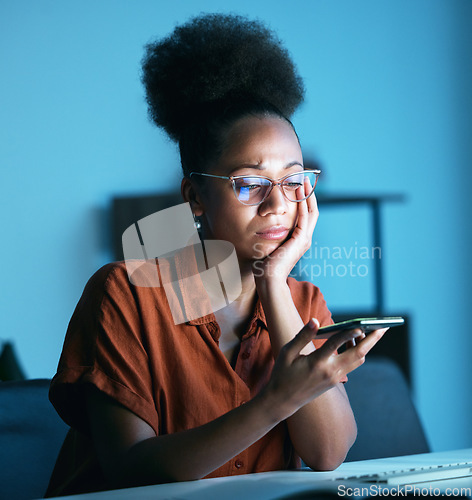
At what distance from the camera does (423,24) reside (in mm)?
3020

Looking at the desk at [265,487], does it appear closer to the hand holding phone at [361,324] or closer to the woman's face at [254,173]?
the hand holding phone at [361,324]

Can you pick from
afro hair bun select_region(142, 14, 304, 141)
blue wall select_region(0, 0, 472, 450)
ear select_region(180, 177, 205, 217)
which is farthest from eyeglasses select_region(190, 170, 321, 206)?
blue wall select_region(0, 0, 472, 450)

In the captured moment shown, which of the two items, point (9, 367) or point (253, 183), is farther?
point (9, 367)

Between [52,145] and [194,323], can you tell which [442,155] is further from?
[194,323]

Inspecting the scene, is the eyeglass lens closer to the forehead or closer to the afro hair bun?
the forehead

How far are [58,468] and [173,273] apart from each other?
0.42m

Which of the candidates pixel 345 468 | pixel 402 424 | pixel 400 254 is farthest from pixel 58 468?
pixel 400 254

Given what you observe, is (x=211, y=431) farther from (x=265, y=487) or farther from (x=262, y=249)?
(x=262, y=249)

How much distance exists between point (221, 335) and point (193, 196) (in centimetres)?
30

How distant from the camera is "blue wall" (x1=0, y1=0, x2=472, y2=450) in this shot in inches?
105

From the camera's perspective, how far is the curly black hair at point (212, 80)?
1.29 m

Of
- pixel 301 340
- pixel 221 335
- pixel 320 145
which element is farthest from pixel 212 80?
pixel 320 145

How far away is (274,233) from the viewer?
1.24 metres

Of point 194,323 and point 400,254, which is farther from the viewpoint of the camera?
point 400,254
